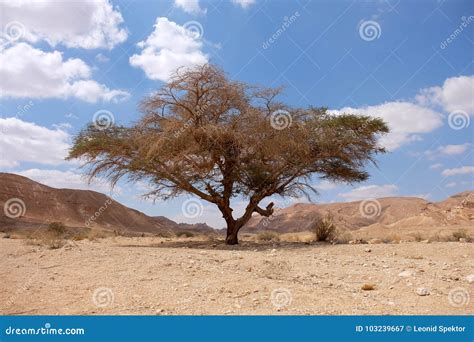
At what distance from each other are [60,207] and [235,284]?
52.3 metres

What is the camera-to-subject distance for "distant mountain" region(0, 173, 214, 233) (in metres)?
50.6

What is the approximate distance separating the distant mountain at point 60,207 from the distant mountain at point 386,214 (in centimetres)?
1801

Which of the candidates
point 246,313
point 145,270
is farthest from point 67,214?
point 246,313

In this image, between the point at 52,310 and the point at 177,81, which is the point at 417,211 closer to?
the point at 177,81

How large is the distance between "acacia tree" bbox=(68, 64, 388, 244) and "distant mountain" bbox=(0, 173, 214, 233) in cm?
3006

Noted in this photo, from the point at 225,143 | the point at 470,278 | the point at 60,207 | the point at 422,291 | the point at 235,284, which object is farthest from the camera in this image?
the point at 60,207

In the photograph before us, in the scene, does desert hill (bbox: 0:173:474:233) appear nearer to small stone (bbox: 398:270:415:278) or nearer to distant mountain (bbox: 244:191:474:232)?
distant mountain (bbox: 244:191:474:232)

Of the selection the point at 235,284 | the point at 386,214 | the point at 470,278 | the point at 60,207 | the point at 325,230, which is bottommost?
the point at 235,284

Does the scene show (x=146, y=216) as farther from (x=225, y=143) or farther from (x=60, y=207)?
(x=225, y=143)

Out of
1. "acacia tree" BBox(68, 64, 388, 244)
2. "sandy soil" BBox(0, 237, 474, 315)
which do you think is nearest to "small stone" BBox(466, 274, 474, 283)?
"sandy soil" BBox(0, 237, 474, 315)

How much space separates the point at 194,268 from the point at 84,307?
3.61m

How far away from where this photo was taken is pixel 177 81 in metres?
17.9

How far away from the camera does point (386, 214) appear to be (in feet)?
207

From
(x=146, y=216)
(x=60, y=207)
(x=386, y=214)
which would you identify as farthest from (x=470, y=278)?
(x=146, y=216)
